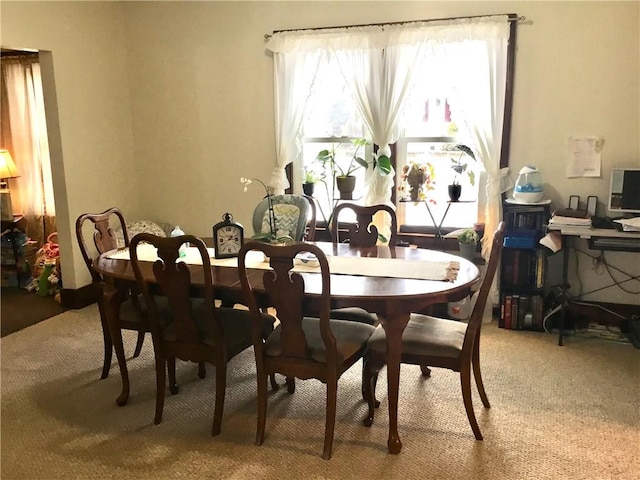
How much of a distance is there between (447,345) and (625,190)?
6.48 feet

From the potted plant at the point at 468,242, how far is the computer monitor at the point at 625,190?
2.89ft

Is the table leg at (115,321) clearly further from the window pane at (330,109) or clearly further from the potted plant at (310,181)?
the window pane at (330,109)

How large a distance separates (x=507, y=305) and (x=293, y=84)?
7.51 ft

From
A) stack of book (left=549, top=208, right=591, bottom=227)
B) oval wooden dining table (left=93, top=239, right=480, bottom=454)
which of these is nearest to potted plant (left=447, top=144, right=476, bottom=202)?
stack of book (left=549, top=208, right=591, bottom=227)

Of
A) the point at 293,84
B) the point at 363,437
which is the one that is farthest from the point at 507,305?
the point at 293,84

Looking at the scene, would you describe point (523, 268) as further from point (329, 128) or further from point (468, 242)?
point (329, 128)

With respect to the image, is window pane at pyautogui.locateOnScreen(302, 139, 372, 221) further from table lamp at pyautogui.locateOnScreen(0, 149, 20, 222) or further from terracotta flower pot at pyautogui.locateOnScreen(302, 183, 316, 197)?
table lamp at pyautogui.locateOnScreen(0, 149, 20, 222)

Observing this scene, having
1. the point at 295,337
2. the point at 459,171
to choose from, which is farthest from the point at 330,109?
the point at 295,337

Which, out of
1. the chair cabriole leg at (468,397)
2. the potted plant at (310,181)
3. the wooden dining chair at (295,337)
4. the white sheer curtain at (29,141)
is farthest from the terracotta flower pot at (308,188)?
the white sheer curtain at (29,141)

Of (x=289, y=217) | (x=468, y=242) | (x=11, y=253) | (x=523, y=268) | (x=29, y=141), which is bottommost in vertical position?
(x=11, y=253)

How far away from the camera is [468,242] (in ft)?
13.2

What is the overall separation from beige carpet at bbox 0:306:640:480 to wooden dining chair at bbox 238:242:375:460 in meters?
0.21

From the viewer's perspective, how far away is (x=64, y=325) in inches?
167

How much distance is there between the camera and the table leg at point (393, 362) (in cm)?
245
